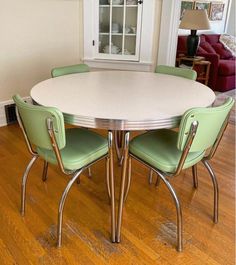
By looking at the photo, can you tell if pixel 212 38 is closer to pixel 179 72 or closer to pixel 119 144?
pixel 179 72

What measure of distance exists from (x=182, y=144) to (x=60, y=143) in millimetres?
568

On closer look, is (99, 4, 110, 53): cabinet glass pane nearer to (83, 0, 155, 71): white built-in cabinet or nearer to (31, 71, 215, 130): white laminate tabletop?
(83, 0, 155, 71): white built-in cabinet

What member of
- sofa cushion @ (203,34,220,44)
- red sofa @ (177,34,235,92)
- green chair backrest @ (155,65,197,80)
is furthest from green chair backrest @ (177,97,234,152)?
sofa cushion @ (203,34,220,44)

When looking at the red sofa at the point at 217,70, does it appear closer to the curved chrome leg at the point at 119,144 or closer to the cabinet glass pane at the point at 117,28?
the cabinet glass pane at the point at 117,28

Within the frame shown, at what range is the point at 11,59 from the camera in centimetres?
284

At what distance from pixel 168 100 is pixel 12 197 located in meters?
1.20

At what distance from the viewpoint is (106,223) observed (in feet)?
5.49

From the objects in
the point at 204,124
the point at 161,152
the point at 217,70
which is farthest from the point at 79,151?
the point at 217,70

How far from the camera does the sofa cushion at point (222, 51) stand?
542cm

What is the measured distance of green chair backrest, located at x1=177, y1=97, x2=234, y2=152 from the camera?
1.23m

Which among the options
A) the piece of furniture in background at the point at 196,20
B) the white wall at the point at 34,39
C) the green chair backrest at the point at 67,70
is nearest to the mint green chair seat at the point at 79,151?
the green chair backrest at the point at 67,70

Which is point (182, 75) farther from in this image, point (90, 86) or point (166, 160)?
point (166, 160)

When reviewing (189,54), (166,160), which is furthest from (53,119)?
(189,54)

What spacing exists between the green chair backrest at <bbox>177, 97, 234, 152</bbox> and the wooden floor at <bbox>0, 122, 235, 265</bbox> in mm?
570
